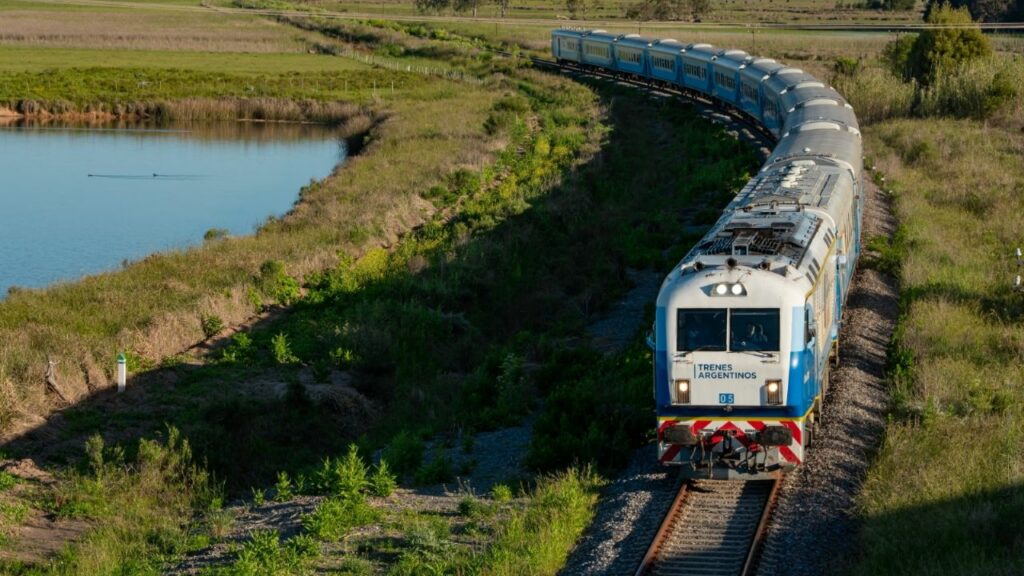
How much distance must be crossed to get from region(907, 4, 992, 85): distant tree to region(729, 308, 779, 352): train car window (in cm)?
4925

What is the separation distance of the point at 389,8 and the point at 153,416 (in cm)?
14167

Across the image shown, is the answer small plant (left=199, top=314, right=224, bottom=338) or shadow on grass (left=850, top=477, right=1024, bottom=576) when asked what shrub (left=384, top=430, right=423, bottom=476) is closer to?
shadow on grass (left=850, top=477, right=1024, bottom=576)

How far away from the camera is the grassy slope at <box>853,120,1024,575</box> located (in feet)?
42.1

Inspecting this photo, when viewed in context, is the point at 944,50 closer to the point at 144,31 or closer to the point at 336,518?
the point at 336,518

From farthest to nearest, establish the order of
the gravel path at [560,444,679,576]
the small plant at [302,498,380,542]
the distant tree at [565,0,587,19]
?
the distant tree at [565,0,587,19]
the small plant at [302,498,380,542]
the gravel path at [560,444,679,576]

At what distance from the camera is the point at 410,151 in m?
50.0

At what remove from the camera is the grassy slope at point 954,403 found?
12.8 metres

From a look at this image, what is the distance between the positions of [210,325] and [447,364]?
512cm

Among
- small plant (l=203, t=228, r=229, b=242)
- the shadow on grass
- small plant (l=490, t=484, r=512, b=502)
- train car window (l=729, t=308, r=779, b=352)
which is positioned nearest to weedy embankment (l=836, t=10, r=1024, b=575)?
the shadow on grass

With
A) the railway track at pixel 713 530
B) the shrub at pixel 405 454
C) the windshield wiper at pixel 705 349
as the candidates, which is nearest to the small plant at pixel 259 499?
the shrub at pixel 405 454

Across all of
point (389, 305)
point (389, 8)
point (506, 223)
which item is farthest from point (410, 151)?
point (389, 8)

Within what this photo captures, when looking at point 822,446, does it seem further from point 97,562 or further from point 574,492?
point 97,562

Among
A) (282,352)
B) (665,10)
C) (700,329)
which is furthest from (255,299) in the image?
(665,10)

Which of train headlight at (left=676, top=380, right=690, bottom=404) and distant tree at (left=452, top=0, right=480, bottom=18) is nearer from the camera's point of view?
train headlight at (left=676, top=380, right=690, bottom=404)
